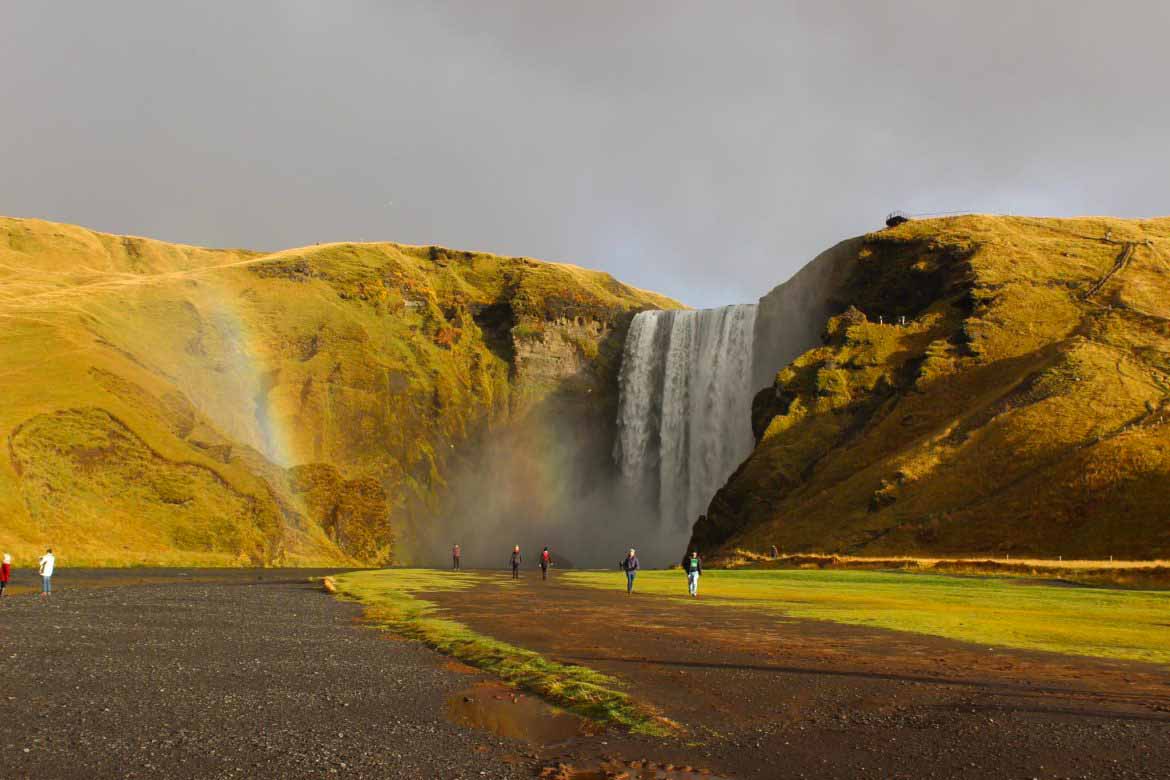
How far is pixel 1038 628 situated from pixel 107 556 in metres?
60.7

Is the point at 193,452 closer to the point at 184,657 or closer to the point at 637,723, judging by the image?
the point at 184,657

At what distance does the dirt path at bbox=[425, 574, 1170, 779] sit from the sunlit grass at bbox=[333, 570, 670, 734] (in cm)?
56

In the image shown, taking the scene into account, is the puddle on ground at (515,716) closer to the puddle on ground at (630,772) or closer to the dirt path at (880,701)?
the puddle on ground at (630,772)

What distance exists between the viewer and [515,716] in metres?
11.4

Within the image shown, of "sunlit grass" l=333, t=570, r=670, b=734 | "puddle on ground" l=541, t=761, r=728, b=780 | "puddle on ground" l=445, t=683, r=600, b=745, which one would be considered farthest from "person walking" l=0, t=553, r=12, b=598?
"puddle on ground" l=541, t=761, r=728, b=780

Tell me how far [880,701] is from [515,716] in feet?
17.9

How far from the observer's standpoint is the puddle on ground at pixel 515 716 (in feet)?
34.0

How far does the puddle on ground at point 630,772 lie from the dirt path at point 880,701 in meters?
0.35

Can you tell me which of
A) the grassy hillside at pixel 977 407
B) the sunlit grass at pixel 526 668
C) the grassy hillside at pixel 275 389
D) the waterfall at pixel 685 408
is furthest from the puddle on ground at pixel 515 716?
the waterfall at pixel 685 408

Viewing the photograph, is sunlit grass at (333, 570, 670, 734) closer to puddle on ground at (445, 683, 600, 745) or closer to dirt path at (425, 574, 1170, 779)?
puddle on ground at (445, 683, 600, 745)

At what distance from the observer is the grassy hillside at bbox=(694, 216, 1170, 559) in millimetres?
52312

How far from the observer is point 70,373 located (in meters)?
72.1

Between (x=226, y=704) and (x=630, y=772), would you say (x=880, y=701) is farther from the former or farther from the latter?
(x=226, y=704)

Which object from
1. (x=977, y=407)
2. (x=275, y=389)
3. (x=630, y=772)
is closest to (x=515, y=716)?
(x=630, y=772)
